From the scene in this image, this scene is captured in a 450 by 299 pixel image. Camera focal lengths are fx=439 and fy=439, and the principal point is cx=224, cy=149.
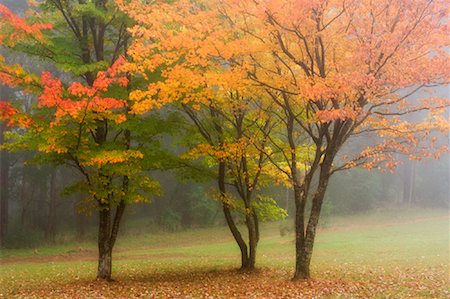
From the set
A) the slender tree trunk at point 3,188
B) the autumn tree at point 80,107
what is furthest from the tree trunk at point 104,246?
the slender tree trunk at point 3,188

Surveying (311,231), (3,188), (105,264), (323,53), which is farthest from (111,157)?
(3,188)

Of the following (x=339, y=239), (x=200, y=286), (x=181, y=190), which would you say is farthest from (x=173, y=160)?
(x=181, y=190)

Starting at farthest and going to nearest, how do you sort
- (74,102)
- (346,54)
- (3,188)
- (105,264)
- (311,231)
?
1. (3,188)
2. (105,264)
3. (311,231)
4. (346,54)
5. (74,102)

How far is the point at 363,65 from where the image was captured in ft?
36.1

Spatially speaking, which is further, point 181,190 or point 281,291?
point 181,190

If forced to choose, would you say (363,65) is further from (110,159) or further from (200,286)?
(200,286)

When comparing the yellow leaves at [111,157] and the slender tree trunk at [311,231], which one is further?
the slender tree trunk at [311,231]

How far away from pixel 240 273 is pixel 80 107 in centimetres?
875

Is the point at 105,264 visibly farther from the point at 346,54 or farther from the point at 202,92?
the point at 346,54

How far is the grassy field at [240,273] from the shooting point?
39.0ft

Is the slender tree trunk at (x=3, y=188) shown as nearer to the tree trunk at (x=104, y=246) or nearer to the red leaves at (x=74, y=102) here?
the tree trunk at (x=104, y=246)

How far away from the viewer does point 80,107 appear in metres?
10.7

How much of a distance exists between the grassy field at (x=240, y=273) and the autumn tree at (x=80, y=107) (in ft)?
8.48

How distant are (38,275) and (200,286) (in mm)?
8156
